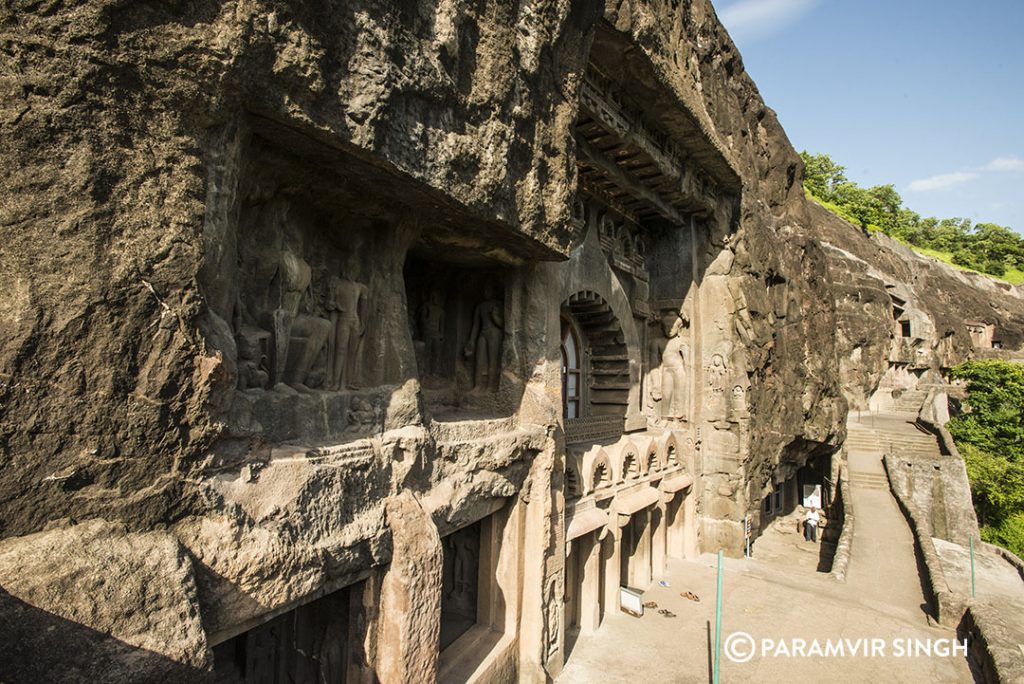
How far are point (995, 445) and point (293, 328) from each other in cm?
2447

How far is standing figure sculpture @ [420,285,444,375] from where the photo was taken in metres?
6.59

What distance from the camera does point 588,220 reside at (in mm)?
9086

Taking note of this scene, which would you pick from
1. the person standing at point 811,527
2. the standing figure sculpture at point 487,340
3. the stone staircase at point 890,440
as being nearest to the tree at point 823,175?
the stone staircase at point 890,440

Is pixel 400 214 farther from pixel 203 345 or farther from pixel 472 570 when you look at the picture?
pixel 472 570

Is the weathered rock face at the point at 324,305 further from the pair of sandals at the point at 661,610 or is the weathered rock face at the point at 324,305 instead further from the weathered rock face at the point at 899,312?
the weathered rock face at the point at 899,312

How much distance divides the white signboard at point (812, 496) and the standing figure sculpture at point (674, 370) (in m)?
8.92

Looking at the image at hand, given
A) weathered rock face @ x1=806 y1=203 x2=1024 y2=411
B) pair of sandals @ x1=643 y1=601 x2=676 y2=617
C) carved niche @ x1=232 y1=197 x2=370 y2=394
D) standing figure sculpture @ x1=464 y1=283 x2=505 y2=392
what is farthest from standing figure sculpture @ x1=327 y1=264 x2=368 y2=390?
weathered rock face @ x1=806 y1=203 x2=1024 y2=411

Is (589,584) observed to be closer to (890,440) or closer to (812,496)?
(812,496)

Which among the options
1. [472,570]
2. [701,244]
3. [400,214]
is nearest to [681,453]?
[701,244]

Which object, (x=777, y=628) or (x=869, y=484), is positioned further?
(x=869, y=484)

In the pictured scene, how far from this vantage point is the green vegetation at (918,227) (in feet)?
134

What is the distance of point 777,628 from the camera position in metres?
8.05

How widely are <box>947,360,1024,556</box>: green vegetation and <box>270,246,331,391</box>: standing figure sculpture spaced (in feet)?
72.6

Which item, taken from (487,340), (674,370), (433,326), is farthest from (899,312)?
(433,326)
